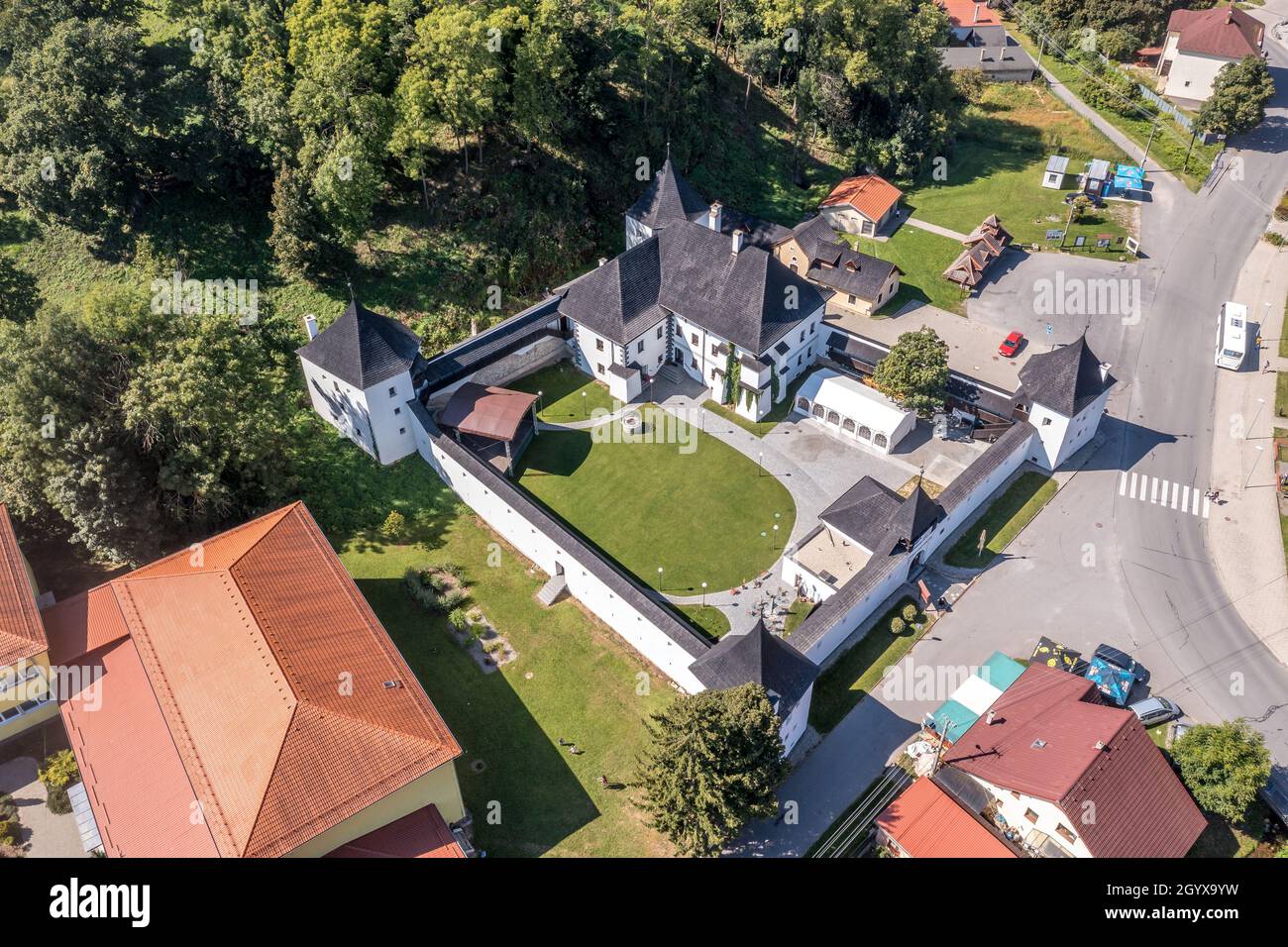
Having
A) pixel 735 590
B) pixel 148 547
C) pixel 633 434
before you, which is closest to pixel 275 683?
pixel 148 547

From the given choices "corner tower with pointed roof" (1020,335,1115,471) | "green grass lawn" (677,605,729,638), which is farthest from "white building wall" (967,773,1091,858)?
"corner tower with pointed roof" (1020,335,1115,471)

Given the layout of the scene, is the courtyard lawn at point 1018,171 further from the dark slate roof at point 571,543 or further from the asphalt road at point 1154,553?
the dark slate roof at point 571,543

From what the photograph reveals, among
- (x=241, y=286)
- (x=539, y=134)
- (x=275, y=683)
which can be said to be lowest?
(x=275, y=683)

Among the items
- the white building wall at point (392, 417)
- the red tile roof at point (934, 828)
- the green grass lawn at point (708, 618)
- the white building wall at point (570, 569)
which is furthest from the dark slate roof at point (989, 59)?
the red tile roof at point (934, 828)

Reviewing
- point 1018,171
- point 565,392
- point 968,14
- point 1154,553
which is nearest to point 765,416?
point 565,392

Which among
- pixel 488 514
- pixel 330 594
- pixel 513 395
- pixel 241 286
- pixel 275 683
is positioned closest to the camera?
pixel 275 683

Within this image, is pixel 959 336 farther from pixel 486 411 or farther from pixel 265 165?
pixel 265 165

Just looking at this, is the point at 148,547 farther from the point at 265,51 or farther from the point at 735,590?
the point at 265,51

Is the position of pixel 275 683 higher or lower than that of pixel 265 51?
lower

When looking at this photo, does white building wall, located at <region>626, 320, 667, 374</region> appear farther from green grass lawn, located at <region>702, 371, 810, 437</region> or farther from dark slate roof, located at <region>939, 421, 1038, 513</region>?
dark slate roof, located at <region>939, 421, 1038, 513</region>
